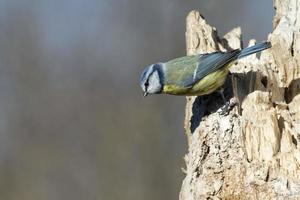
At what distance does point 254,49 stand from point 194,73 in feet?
1.32

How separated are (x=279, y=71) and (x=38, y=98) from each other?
10.2 feet

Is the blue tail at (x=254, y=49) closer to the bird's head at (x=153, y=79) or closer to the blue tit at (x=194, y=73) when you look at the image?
the blue tit at (x=194, y=73)

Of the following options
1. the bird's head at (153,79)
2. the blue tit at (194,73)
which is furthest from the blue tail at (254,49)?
the bird's head at (153,79)

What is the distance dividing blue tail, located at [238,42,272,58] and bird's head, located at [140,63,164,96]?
46 centimetres

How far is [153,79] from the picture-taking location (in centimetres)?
388

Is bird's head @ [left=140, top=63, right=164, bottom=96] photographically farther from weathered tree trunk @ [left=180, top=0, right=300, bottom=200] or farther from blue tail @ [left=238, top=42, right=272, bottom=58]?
blue tail @ [left=238, top=42, right=272, bottom=58]

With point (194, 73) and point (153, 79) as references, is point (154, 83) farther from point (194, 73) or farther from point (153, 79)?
point (194, 73)

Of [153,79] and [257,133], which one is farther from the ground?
[153,79]

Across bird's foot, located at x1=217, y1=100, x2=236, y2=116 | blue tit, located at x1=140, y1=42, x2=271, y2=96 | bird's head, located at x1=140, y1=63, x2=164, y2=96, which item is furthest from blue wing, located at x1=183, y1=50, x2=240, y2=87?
bird's foot, located at x1=217, y1=100, x2=236, y2=116

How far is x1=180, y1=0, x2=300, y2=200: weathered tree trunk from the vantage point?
3059 mm

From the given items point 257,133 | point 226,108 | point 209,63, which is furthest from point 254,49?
point 257,133

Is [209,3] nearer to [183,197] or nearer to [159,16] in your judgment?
[159,16]

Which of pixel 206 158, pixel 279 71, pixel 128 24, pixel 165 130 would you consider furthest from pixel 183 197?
pixel 128 24

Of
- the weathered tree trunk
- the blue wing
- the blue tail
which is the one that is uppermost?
the blue tail
